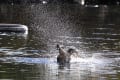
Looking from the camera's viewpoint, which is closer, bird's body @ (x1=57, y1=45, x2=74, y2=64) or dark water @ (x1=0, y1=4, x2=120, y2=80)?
dark water @ (x1=0, y1=4, x2=120, y2=80)

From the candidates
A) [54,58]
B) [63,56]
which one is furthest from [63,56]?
[54,58]

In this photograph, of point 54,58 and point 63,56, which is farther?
point 54,58

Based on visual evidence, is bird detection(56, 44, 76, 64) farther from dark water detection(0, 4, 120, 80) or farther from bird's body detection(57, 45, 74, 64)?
dark water detection(0, 4, 120, 80)

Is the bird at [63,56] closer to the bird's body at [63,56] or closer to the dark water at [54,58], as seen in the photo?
the bird's body at [63,56]

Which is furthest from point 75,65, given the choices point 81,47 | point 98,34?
point 98,34

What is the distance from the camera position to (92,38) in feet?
161

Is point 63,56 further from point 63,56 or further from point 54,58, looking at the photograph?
point 54,58

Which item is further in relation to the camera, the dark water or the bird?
the bird

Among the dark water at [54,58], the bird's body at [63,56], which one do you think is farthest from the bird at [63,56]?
the dark water at [54,58]

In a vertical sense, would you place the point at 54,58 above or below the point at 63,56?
below

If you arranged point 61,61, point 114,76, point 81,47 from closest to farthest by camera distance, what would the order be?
point 114,76 < point 61,61 < point 81,47

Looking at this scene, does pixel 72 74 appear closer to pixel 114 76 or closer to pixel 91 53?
pixel 114 76

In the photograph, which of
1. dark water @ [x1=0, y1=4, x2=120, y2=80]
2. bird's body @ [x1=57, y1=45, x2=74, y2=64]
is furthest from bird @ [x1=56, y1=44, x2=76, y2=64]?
dark water @ [x1=0, y1=4, x2=120, y2=80]

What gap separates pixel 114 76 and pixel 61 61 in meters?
5.42
